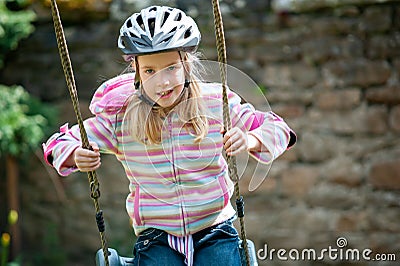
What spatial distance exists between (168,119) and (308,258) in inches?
84.4

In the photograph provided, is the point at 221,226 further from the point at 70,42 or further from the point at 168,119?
the point at 70,42

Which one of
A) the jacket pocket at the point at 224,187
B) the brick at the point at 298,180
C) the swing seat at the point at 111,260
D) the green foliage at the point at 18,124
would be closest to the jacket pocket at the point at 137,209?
the swing seat at the point at 111,260

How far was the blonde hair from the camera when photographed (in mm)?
2072

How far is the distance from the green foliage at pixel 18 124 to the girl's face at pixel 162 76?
1.85 metres

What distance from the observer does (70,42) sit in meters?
4.11

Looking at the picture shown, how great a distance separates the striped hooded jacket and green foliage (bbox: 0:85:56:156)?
5.62ft

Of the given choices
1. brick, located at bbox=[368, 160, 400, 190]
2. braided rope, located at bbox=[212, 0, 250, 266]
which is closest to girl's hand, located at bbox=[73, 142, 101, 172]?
braided rope, located at bbox=[212, 0, 250, 266]

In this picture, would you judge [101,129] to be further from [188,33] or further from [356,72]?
[356,72]

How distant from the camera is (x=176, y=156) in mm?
2096

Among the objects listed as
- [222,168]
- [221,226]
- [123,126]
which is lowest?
[221,226]

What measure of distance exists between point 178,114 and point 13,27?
2.05 meters

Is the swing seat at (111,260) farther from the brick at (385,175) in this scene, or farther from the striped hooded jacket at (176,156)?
the brick at (385,175)

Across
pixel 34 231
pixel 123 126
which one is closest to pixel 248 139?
pixel 123 126

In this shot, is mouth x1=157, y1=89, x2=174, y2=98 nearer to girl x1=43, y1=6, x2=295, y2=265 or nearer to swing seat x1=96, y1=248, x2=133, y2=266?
girl x1=43, y1=6, x2=295, y2=265
